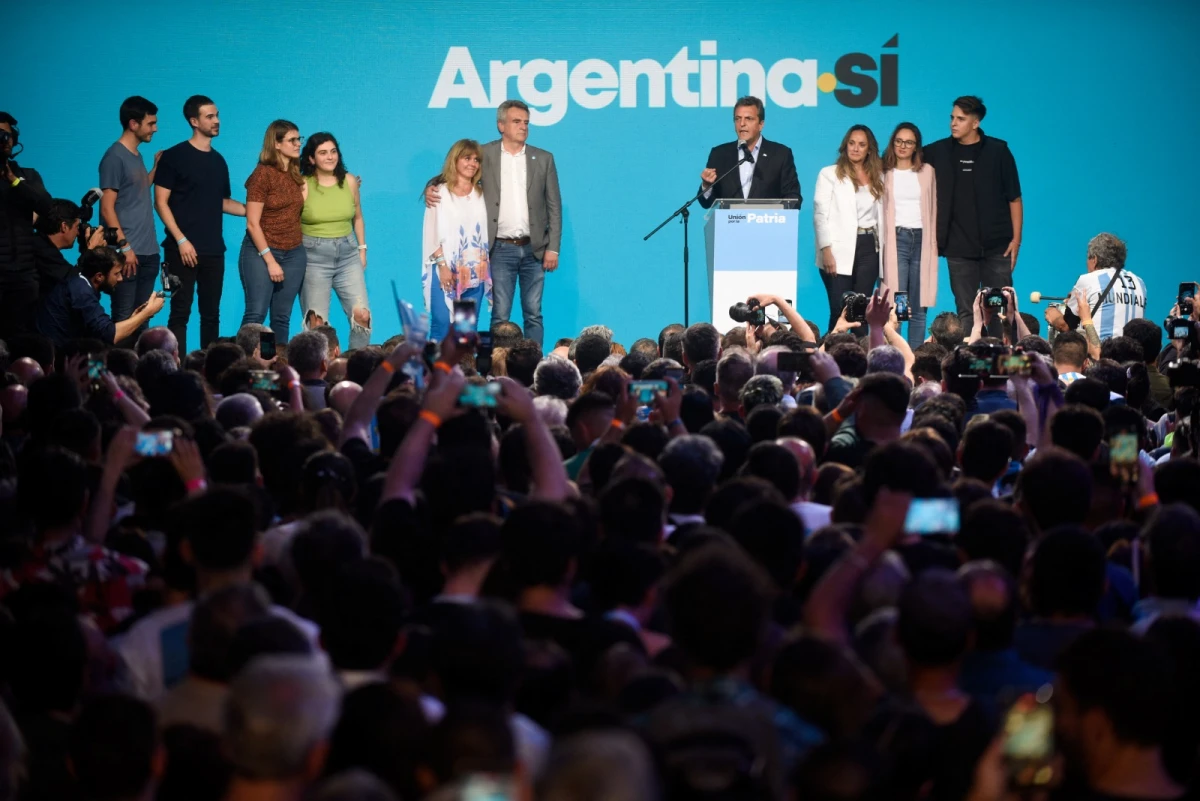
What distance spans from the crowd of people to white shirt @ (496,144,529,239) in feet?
14.4

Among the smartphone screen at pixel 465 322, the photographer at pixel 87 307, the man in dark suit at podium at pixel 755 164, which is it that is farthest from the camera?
the man in dark suit at podium at pixel 755 164

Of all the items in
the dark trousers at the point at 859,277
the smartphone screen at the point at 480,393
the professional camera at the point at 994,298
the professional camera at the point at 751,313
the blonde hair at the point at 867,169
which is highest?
the blonde hair at the point at 867,169

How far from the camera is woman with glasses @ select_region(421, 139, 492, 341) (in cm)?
871

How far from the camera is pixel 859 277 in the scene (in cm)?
Result: 878

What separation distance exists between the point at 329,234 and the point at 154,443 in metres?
5.52

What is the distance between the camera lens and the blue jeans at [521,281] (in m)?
8.94

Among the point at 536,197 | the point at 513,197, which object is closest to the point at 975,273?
the point at 536,197

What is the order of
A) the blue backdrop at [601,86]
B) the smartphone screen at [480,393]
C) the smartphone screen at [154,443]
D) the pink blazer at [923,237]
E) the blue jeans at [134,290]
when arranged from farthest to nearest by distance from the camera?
the blue backdrop at [601,86] < the pink blazer at [923,237] < the blue jeans at [134,290] < the smartphone screen at [480,393] < the smartphone screen at [154,443]

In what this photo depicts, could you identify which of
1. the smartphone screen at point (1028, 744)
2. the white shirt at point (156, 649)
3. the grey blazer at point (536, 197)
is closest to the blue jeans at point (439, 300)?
the grey blazer at point (536, 197)

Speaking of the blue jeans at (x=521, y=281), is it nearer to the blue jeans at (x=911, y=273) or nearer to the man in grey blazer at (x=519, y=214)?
the man in grey blazer at (x=519, y=214)

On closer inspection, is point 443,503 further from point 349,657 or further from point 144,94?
point 144,94

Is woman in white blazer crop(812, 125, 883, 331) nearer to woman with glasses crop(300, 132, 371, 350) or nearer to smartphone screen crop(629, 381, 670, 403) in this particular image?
woman with glasses crop(300, 132, 371, 350)

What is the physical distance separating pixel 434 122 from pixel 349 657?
9.10 metres

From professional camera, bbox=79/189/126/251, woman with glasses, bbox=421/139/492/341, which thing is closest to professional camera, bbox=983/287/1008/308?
woman with glasses, bbox=421/139/492/341
